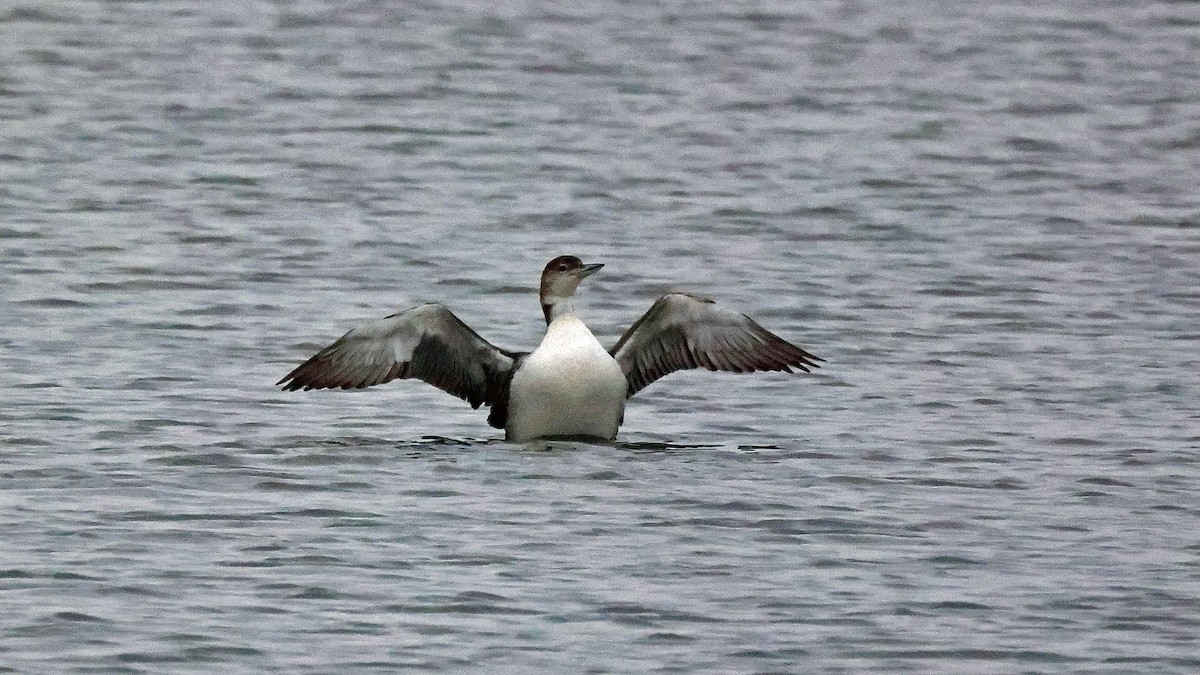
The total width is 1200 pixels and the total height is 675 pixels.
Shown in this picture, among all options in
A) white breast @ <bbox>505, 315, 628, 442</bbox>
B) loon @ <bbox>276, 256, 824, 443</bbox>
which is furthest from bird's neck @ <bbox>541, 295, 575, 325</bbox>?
white breast @ <bbox>505, 315, 628, 442</bbox>

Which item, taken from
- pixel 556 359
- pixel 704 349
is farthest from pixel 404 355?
pixel 704 349

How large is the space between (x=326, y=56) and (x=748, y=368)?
1486cm

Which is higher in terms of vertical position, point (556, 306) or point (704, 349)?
point (556, 306)

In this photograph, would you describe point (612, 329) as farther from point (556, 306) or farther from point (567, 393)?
point (567, 393)

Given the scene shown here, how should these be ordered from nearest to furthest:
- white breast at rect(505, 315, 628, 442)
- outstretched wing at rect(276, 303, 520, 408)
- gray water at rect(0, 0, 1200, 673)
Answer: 1. gray water at rect(0, 0, 1200, 673)
2. white breast at rect(505, 315, 628, 442)
3. outstretched wing at rect(276, 303, 520, 408)

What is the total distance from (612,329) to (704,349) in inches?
106

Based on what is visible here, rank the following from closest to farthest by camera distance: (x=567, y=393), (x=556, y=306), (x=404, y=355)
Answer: (x=567, y=393)
(x=404, y=355)
(x=556, y=306)

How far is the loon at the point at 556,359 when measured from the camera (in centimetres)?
1167

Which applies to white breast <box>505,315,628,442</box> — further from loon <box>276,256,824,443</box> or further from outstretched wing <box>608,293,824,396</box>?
outstretched wing <box>608,293,824,396</box>

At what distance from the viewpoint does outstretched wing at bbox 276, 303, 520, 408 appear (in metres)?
11.8

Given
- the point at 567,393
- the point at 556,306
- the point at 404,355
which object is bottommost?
the point at 567,393

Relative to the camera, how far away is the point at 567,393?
11625mm

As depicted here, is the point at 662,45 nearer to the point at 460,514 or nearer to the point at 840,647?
the point at 460,514

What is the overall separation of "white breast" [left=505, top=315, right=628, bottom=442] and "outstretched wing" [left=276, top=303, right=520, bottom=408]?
0.95 feet
